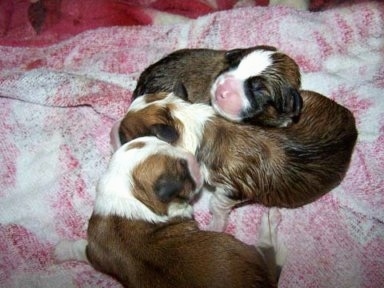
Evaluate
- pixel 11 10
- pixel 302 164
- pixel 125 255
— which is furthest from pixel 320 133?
pixel 11 10

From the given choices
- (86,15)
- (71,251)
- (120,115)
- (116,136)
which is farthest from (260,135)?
(86,15)

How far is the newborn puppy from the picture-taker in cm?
319

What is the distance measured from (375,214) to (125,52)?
6.59 ft

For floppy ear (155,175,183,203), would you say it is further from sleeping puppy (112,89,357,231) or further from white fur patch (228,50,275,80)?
white fur patch (228,50,275,80)

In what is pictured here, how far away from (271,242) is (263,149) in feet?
2.04

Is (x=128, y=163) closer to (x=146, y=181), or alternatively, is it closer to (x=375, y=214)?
(x=146, y=181)

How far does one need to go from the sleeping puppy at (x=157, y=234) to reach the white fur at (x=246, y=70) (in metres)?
0.44

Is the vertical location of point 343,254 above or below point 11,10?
below

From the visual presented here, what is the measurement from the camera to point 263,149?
10.6 ft

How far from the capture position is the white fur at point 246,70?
320 centimetres

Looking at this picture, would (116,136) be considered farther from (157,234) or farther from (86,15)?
(86,15)

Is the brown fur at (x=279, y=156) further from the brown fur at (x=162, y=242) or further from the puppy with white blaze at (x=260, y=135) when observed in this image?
the brown fur at (x=162, y=242)

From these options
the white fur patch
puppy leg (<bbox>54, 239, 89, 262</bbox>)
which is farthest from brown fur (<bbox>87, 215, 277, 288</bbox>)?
the white fur patch

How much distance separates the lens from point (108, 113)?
372 cm
